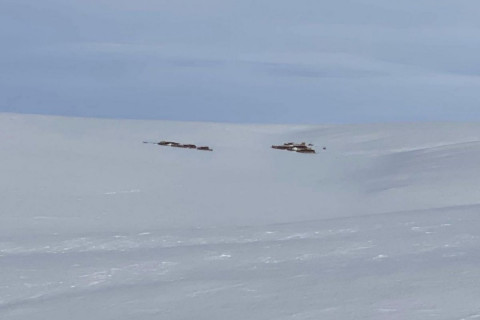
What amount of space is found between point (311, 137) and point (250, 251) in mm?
9392

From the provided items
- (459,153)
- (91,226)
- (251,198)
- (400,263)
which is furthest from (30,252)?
(459,153)

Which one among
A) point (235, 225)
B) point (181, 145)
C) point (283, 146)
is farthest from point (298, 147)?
point (235, 225)

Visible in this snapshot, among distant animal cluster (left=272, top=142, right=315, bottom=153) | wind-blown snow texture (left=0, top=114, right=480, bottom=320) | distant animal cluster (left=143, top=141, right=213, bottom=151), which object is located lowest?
wind-blown snow texture (left=0, top=114, right=480, bottom=320)

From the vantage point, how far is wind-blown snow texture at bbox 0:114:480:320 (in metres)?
3.42

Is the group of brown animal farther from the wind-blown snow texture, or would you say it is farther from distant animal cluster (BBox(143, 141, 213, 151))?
the wind-blown snow texture

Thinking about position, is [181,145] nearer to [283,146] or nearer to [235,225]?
[283,146]

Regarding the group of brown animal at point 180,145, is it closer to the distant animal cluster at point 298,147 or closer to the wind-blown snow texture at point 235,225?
the wind-blown snow texture at point 235,225

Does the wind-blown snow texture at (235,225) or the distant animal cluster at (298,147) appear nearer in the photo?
the wind-blown snow texture at (235,225)

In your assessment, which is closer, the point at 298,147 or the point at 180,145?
the point at 180,145

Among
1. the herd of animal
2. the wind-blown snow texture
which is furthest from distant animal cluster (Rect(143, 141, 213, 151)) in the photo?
the wind-blown snow texture

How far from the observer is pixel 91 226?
21.2 feet

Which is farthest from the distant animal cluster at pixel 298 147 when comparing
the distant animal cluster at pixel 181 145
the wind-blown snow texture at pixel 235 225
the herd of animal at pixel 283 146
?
the distant animal cluster at pixel 181 145

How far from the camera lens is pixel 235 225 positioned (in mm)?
6395

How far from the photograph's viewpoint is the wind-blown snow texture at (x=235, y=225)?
342cm
